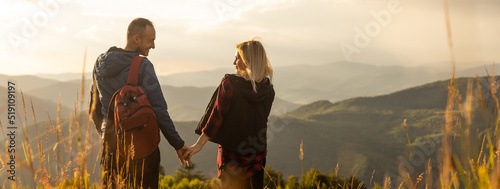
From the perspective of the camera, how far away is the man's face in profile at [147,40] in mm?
3213

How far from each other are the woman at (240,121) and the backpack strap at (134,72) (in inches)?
26.5

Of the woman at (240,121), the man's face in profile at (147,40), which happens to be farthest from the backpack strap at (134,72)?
the woman at (240,121)

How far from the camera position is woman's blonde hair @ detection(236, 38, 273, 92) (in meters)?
3.18

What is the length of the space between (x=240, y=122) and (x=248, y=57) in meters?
0.55

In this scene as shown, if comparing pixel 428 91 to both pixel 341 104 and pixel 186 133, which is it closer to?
pixel 341 104

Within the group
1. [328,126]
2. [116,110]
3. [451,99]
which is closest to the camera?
[451,99]

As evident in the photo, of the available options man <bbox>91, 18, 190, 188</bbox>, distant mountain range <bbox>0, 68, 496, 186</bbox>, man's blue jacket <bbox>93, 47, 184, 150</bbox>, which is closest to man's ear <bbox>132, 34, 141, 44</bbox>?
man <bbox>91, 18, 190, 188</bbox>

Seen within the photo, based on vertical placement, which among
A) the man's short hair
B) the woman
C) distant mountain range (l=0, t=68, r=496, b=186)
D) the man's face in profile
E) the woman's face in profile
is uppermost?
the man's short hair

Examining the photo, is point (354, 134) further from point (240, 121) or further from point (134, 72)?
point (134, 72)

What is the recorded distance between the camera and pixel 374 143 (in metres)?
143

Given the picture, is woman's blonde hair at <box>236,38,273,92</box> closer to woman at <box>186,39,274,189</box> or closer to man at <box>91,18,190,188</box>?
woman at <box>186,39,274,189</box>

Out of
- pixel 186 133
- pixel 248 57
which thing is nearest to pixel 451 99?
pixel 248 57

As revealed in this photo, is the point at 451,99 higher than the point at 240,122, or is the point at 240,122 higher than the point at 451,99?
the point at 451,99

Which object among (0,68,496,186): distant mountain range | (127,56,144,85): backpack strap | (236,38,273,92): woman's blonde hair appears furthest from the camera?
(0,68,496,186): distant mountain range
